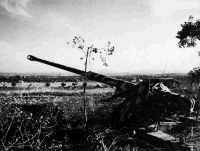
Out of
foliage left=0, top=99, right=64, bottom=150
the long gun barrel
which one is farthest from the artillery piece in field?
foliage left=0, top=99, right=64, bottom=150

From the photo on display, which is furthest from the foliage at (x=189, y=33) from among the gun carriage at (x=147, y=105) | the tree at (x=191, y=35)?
the gun carriage at (x=147, y=105)

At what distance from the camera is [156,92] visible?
725cm

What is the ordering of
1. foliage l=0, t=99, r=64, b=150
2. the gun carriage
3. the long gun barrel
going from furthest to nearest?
the long gun barrel → foliage l=0, t=99, r=64, b=150 → the gun carriage

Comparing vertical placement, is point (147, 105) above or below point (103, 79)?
below

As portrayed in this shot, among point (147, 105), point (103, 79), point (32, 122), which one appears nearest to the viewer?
point (147, 105)

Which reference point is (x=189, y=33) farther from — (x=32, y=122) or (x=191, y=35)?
(x=32, y=122)

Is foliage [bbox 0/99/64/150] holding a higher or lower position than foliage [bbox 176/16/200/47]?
lower

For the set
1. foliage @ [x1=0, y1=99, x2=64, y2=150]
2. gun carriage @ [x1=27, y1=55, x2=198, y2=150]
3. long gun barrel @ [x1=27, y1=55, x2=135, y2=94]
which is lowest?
foliage @ [x1=0, y1=99, x2=64, y2=150]

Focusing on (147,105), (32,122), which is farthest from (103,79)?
(32,122)

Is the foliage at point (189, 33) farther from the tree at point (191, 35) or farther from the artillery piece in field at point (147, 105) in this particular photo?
the artillery piece in field at point (147, 105)

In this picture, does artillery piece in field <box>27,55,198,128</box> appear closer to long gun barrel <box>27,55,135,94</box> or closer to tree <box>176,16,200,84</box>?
long gun barrel <box>27,55,135,94</box>

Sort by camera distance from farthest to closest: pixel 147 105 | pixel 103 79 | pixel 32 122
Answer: pixel 103 79 < pixel 32 122 < pixel 147 105

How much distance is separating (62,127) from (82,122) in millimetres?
1558

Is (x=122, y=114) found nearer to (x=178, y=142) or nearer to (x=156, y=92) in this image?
(x=156, y=92)
